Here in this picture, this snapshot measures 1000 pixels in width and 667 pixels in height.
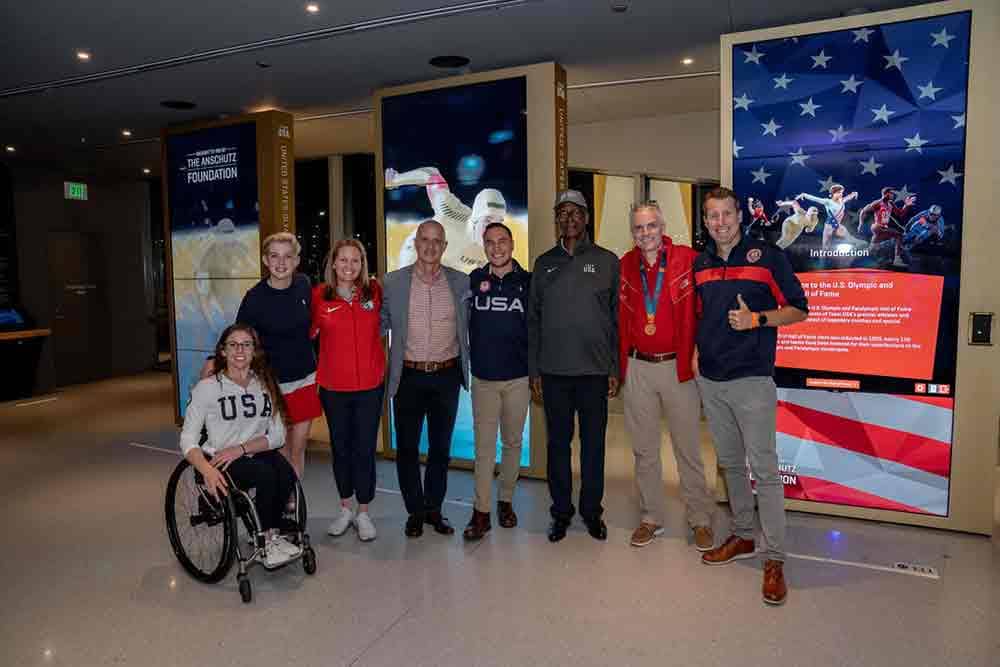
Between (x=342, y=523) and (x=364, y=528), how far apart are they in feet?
0.51

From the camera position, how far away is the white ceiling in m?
4.02

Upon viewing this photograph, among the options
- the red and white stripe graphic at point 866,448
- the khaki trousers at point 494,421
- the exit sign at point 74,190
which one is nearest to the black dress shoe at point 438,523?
the khaki trousers at point 494,421

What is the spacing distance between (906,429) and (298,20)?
4.04 m

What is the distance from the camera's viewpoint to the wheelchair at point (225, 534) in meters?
3.04

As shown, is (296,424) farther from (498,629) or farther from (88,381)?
(88,381)

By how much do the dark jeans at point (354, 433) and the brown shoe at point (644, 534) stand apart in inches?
54.0

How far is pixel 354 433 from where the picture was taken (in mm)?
3641

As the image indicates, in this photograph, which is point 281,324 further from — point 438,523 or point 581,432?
point 581,432

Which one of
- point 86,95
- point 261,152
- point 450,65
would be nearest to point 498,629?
point 450,65

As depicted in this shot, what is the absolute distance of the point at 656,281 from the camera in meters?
3.42

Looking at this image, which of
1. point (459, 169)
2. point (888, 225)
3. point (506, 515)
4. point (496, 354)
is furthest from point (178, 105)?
point (888, 225)

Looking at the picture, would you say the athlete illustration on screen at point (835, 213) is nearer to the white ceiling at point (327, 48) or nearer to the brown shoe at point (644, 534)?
the white ceiling at point (327, 48)

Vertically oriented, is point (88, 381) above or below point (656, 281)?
below

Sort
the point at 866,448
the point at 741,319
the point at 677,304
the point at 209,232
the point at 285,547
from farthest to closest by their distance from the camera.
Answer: the point at 209,232
the point at 866,448
the point at 677,304
the point at 285,547
the point at 741,319
